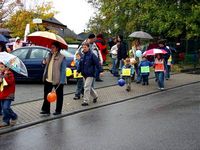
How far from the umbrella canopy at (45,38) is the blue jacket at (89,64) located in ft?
4.10

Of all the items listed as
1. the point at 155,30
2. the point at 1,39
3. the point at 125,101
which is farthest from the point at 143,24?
the point at 1,39

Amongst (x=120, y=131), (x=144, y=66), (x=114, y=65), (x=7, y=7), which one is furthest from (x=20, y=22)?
(x=120, y=131)

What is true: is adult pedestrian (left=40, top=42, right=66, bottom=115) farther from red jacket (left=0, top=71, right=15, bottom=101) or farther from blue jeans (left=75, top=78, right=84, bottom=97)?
blue jeans (left=75, top=78, right=84, bottom=97)

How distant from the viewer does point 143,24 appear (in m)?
30.5

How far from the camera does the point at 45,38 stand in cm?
1052

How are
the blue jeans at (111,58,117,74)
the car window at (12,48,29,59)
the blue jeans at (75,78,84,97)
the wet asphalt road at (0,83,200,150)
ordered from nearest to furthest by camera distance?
the wet asphalt road at (0,83,200,150) < the blue jeans at (75,78,84,97) < the car window at (12,48,29,59) < the blue jeans at (111,58,117,74)

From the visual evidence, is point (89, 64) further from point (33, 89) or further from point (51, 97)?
point (33, 89)

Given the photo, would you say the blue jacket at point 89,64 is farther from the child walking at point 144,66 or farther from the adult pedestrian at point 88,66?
the child walking at point 144,66

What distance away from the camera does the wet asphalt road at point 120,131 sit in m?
7.52

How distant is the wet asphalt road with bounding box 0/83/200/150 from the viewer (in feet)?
24.7

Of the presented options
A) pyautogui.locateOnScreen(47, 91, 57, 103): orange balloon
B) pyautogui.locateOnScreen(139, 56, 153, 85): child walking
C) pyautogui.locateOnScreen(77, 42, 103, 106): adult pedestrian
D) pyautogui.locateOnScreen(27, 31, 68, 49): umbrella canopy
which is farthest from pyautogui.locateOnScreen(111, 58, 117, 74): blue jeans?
pyautogui.locateOnScreen(47, 91, 57, 103): orange balloon

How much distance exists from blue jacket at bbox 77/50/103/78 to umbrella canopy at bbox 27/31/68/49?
125cm

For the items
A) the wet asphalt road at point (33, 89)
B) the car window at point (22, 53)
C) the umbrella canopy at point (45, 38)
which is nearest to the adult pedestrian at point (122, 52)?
the wet asphalt road at point (33, 89)

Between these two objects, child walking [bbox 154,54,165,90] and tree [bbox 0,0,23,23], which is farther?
tree [bbox 0,0,23,23]
